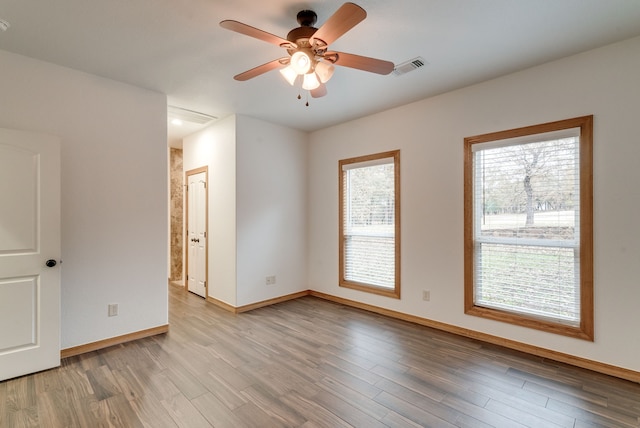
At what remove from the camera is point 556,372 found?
103 inches

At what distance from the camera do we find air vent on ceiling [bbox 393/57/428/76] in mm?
2809

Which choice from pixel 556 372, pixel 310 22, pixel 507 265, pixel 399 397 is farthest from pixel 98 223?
pixel 556 372

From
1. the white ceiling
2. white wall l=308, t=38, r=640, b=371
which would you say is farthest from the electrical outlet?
white wall l=308, t=38, r=640, b=371

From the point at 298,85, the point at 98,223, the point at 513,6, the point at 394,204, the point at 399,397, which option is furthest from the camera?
the point at 394,204

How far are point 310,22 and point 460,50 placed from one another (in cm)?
140

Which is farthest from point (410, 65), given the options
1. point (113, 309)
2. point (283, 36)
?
point (113, 309)

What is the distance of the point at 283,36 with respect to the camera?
2.46 metres

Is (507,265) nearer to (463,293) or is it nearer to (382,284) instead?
(463,293)

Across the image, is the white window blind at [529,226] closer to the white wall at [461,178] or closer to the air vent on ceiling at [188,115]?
the white wall at [461,178]

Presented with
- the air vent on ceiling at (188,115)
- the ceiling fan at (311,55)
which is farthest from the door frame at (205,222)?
the ceiling fan at (311,55)

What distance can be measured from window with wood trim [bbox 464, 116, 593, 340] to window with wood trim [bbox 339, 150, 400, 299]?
969mm

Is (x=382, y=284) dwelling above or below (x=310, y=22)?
below

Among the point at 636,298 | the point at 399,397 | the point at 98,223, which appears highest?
the point at 98,223

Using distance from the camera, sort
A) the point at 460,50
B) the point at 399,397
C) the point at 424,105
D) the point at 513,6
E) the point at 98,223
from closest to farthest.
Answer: the point at 513,6 < the point at 399,397 < the point at 460,50 < the point at 98,223 < the point at 424,105
